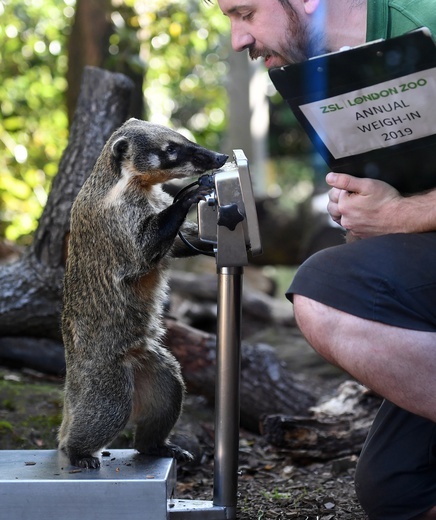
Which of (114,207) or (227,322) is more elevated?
(114,207)

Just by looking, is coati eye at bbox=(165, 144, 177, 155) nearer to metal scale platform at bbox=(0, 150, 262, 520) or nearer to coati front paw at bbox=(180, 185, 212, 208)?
coati front paw at bbox=(180, 185, 212, 208)

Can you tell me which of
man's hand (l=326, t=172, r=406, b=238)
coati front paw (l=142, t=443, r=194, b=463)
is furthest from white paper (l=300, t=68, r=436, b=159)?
coati front paw (l=142, t=443, r=194, b=463)

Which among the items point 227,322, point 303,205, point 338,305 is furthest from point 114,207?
point 303,205

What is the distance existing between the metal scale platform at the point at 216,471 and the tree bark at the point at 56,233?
1552mm

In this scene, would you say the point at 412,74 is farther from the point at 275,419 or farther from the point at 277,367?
the point at 277,367

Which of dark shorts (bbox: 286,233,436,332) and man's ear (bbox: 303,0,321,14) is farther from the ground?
man's ear (bbox: 303,0,321,14)

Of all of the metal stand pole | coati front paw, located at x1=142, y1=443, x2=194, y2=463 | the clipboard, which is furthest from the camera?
coati front paw, located at x1=142, y1=443, x2=194, y2=463

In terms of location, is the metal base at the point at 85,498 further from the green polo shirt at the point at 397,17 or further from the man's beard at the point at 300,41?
the green polo shirt at the point at 397,17

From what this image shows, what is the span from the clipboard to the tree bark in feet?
6.30

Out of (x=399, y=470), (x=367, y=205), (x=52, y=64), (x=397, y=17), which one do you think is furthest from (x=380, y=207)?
(x=52, y=64)

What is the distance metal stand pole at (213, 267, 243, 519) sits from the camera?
2.40m

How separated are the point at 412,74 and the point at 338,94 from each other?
19 cm

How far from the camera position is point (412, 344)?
2.16 m

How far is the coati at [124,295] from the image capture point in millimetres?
2740
